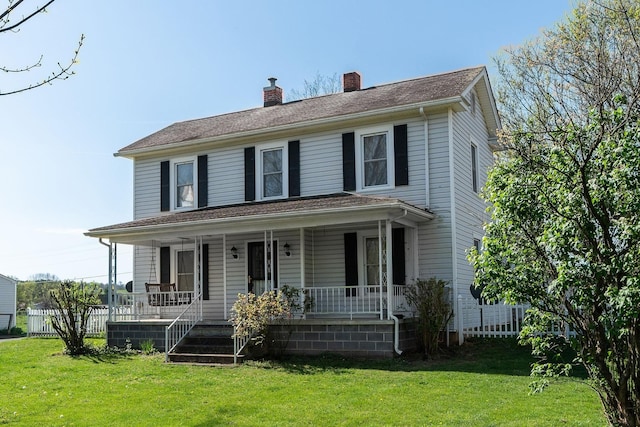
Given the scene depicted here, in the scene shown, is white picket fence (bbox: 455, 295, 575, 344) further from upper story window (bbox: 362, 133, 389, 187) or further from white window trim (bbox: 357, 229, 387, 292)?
upper story window (bbox: 362, 133, 389, 187)

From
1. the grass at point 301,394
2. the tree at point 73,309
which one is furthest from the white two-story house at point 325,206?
the grass at point 301,394

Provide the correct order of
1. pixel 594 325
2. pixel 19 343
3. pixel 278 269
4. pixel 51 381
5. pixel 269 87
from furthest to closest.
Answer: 1. pixel 269 87
2. pixel 19 343
3. pixel 278 269
4. pixel 51 381
5. pixel 594 325

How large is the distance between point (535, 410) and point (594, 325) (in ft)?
10.2

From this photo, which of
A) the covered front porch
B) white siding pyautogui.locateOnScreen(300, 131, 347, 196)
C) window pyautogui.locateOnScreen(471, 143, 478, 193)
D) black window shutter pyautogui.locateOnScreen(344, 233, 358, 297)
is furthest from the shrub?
window pyautogui.locateOnScreen(471, 143, 478, 193)

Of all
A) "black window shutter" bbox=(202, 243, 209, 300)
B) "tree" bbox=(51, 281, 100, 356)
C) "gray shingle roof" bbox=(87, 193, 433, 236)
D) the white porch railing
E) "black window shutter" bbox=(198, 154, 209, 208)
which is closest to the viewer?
"gray shingle roof" bbox=(87, 193, 433, 236)

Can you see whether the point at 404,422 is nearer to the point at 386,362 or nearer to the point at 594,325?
the point at 594,325

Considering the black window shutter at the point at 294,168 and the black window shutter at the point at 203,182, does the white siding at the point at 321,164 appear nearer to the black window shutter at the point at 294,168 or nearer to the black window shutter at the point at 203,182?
the black window shutter at the point at 294,168

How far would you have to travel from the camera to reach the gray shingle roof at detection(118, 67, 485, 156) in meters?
16.5

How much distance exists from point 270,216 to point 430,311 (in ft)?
13.6

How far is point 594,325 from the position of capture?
5.99 metres

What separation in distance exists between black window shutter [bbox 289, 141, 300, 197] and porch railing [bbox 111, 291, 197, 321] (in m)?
3.96

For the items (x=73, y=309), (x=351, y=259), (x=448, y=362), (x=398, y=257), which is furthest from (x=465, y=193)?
(x=73, y=309)

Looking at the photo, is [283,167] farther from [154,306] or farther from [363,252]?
[154,306]

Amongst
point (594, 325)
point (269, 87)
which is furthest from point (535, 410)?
point (269, 87)
